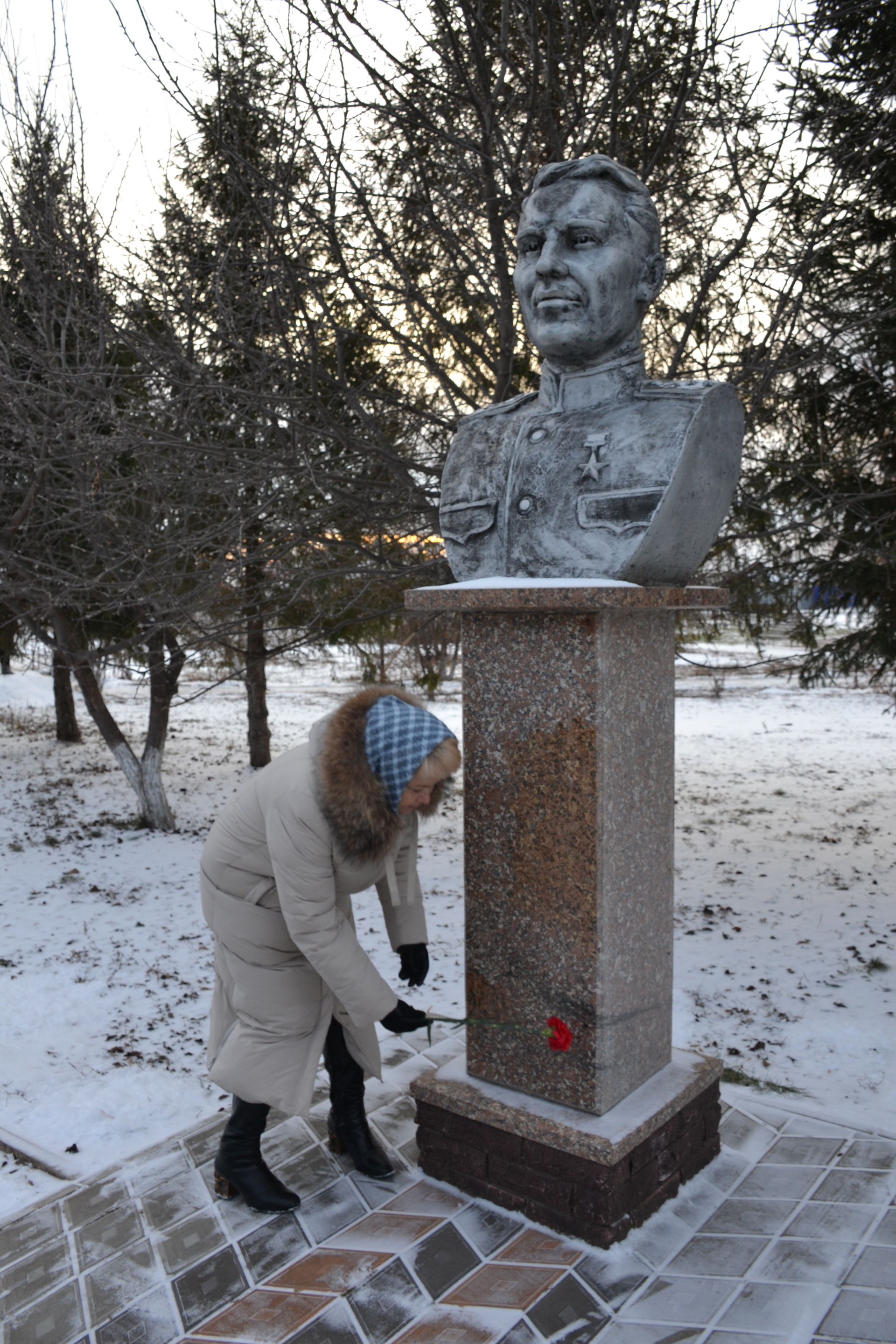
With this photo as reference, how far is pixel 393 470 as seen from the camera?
5.02 m

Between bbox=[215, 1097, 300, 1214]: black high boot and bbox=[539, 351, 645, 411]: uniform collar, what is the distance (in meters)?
2.15

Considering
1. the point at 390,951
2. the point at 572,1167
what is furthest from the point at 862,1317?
the point at 390,951

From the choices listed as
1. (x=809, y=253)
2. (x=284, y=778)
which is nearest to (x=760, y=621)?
(x=809, y=253)

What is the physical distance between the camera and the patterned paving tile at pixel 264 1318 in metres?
2.26

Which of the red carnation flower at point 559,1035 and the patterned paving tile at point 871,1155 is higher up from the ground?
the red carnation flower at point 559,1035

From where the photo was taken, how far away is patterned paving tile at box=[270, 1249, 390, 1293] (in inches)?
95.7

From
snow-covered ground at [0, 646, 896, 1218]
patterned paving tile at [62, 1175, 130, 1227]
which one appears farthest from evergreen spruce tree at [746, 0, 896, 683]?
patterned paving tile at [62, 1175, 130, 1227]

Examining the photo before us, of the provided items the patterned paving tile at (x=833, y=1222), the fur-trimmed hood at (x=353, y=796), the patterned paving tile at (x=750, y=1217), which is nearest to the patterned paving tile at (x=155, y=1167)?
the fur-trimmed hood at (x=353, y=796)

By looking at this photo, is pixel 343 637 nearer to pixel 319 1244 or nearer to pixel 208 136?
pixel 208 136

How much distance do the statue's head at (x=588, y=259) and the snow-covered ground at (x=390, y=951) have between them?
2.65m

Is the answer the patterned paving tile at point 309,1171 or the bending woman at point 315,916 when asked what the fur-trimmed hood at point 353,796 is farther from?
the patterned paving tile at point 309,1171

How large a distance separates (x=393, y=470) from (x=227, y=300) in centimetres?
160

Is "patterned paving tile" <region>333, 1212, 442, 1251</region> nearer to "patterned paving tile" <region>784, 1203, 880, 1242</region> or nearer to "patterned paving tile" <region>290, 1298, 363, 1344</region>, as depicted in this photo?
"patterned paving tile" <region>290, 1298, 363, 1344</region>

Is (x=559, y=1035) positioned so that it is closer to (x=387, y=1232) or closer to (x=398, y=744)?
(x=387, y=1232)
